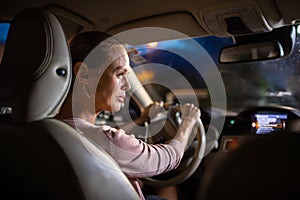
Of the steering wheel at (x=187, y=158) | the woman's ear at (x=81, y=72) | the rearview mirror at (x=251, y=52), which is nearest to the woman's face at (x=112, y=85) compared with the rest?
the woman's ear at (x=81, y=72)

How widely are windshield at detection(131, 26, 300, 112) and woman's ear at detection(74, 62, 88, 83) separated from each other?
117cm

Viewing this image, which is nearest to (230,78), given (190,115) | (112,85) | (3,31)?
(190,115)

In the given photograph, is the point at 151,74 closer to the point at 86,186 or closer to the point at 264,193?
the point at 86,186

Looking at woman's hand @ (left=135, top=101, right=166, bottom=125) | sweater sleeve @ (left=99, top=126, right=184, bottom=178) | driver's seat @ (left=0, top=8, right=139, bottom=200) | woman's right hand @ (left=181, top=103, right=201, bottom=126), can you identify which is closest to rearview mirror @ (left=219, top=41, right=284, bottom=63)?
woman's right hand @ (left=181, top=103, right=201, bottom=126)

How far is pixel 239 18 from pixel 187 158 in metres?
1.15

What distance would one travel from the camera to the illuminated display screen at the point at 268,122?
8.80ft

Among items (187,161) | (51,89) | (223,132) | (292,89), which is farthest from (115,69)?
(292,89)

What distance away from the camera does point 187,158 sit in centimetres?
283

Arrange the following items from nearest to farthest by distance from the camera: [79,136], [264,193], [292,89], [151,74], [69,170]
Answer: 1. [264,193]
2. [69,170]
3. [79,136]
4. [292,89]
5. [151,74]

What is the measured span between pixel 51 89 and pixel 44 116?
0.11 m

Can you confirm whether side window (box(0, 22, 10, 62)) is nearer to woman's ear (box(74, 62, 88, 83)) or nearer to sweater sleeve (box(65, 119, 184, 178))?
woman's ear (box(74, 62, 88, 83))

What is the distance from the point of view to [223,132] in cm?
315

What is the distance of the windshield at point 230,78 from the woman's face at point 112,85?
107cm

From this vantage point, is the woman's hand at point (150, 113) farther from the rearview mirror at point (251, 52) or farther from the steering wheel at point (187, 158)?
the rearview mirror at point (251, 52)
